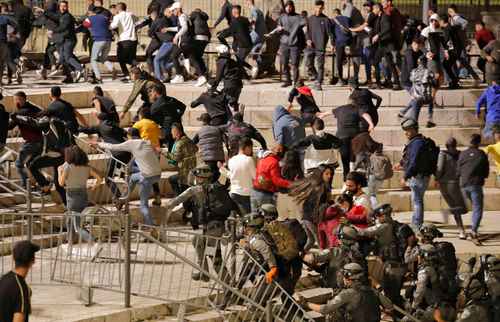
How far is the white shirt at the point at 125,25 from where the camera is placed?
30.2 meters

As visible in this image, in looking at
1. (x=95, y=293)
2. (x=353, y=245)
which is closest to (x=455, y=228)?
(x=353, y=245)

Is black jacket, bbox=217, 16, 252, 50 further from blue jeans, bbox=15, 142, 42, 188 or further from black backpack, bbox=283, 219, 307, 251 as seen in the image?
black backpack, bbox=283, 219, 307, 251

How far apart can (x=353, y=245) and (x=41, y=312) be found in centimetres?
391

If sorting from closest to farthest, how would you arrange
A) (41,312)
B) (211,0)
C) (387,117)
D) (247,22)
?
(41,312), (387,117), (247,22), (211,0)

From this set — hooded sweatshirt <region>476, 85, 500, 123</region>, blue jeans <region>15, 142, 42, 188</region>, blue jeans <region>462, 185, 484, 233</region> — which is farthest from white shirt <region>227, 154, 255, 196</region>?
hooded sweatshirt <region>476, 85, 500, 123</region>

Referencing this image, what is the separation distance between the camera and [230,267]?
19703 mm

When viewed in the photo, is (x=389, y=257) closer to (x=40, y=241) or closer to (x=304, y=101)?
(x=40, y=241)

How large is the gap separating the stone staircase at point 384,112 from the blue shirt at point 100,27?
0.90m

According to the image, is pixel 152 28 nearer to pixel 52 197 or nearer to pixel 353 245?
pixel 52 197

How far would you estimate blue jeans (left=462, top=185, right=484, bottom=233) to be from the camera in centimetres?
2400

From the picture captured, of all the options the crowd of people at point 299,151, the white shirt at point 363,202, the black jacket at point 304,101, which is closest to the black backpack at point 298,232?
the crowd of people at point 299,151

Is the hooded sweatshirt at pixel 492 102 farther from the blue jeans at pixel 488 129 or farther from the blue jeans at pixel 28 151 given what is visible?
the blue jeans at pixel 28 151

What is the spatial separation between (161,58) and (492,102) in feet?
20.9

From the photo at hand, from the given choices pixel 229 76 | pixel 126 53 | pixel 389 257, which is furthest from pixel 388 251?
pixel 126 53
